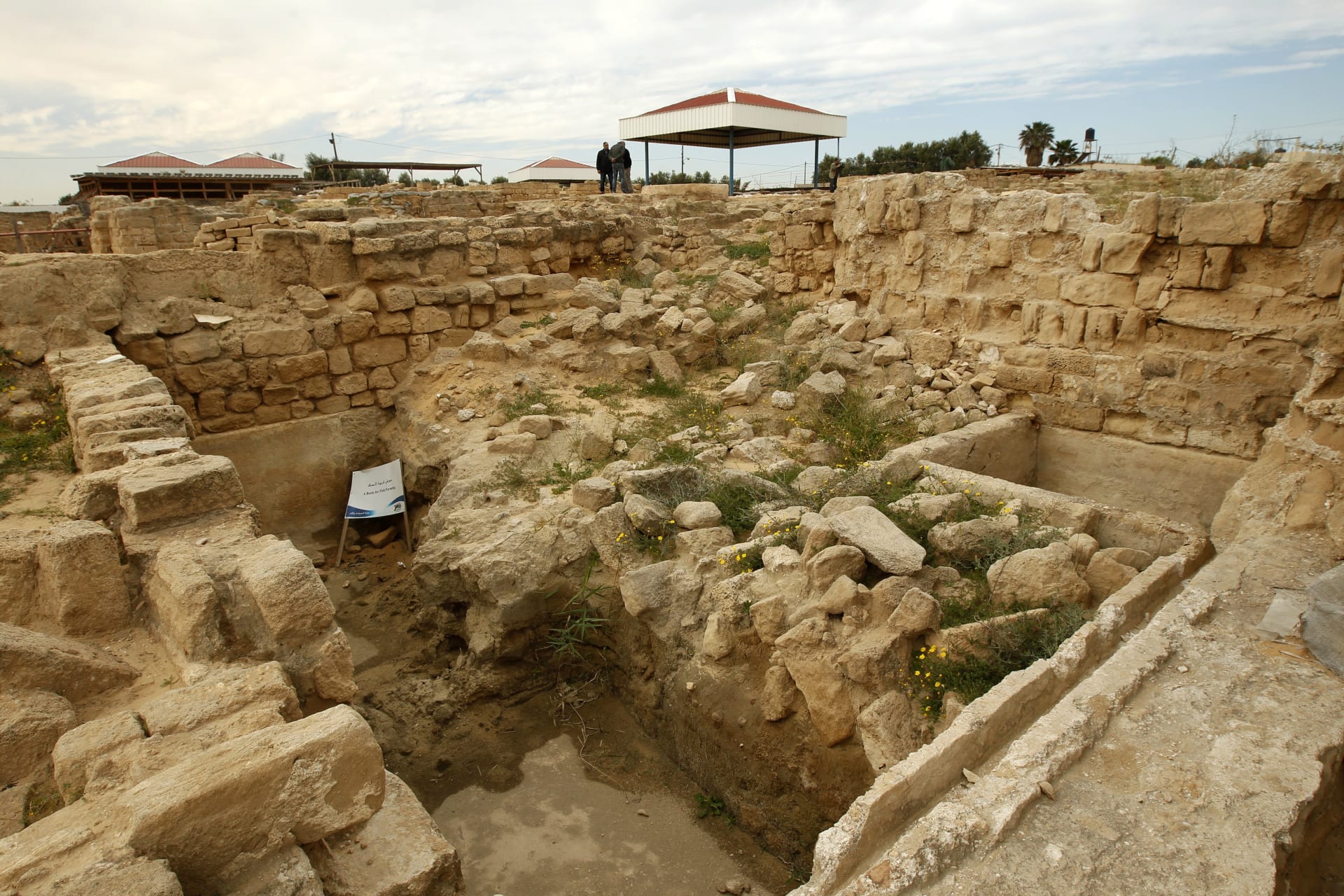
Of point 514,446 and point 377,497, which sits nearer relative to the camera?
point 514,446

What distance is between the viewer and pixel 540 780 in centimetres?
417

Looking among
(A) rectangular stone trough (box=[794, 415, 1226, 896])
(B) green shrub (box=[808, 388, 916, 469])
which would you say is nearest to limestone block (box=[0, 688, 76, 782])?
(A) rectangular stone trough (box=[794, 415, 1226, 896])

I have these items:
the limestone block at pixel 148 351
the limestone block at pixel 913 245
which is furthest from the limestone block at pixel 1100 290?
the limestone block at pixel 148 351

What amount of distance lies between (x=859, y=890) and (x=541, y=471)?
4.17 m

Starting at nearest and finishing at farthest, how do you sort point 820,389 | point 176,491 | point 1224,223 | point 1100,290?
point 176,491, point 1224,223, point 1100,290, point 820,389

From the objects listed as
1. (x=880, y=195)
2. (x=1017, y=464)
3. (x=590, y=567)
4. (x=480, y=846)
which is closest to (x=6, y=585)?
(x=480, y=846)

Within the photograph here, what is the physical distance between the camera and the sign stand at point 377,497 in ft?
21.4

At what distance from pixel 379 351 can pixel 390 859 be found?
5.95 meters

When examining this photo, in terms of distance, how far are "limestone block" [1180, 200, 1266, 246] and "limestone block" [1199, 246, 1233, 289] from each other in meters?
0.05

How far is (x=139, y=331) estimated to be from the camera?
6250 millimetres

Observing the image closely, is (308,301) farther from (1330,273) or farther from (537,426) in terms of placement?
(1330,273)

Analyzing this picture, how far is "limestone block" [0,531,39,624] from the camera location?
2.93m

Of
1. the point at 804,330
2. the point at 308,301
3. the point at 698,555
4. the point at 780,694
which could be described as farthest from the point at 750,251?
the point at 780,694

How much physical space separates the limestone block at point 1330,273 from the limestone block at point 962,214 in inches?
97.9
